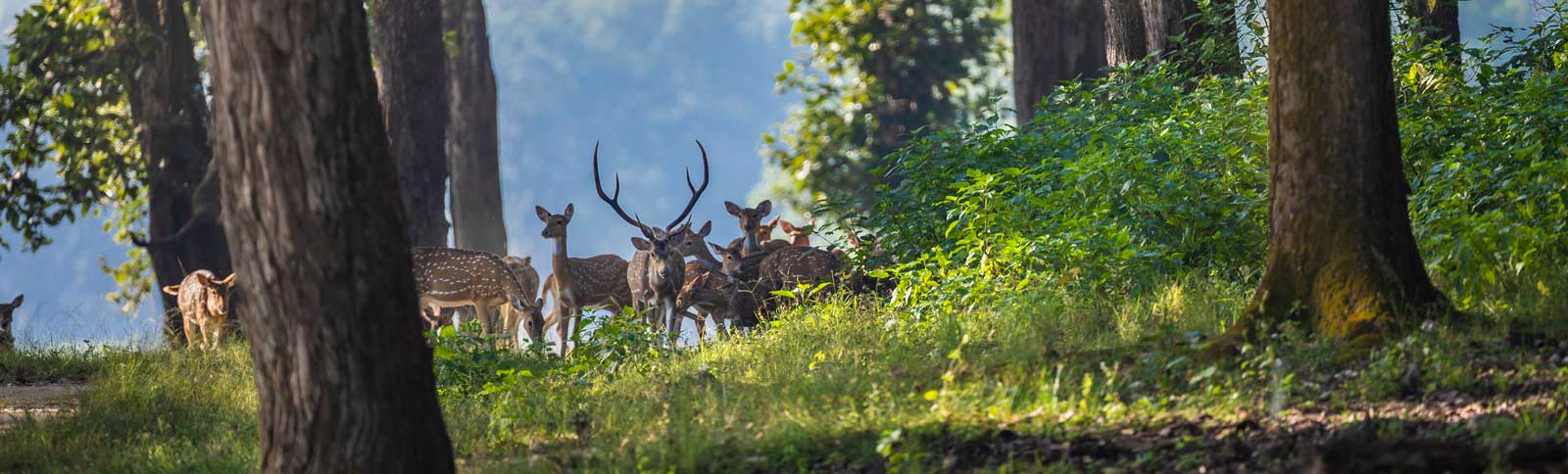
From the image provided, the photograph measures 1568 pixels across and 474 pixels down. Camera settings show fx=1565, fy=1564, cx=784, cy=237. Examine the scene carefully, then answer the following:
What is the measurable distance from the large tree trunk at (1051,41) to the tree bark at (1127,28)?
5.94 meters

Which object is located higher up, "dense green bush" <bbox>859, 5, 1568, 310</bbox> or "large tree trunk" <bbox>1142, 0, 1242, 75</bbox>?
"large tree trunk" <bbox>1142, 0, 1242, 75</bbox>

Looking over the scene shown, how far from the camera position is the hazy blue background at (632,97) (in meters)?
145

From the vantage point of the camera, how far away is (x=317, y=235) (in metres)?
5.81

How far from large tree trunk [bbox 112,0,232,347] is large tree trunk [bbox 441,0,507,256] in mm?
5870

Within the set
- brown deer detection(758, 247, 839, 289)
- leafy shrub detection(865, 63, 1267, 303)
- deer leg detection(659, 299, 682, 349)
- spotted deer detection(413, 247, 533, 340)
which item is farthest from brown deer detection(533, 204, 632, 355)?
leafy shrub detection(865, 63, 1267, 303)

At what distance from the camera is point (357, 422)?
5.97 metres

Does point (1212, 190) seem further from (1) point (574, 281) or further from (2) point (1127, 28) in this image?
(1) point (574, 281)

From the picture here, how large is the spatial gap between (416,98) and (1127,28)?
27.0 feet

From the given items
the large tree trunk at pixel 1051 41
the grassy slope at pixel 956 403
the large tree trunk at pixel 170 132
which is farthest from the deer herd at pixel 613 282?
the large tree trunk at pixel 1051 41

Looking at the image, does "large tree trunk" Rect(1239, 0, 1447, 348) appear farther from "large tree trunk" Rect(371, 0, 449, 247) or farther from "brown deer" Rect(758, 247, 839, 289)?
"large tree trunk" Rect(371, 0, 449, 247)

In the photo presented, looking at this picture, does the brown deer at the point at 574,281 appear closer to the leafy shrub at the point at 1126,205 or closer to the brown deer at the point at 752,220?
the brown deer at the point at 752,220

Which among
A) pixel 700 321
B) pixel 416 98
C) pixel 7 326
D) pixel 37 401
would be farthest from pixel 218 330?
pixel 700 321

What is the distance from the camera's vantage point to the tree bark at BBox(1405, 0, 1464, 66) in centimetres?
1155

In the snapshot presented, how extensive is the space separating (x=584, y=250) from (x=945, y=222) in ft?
517
